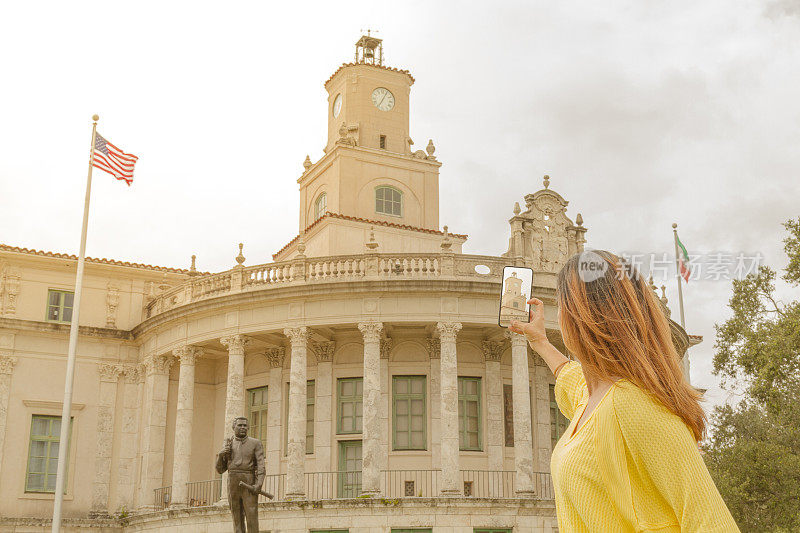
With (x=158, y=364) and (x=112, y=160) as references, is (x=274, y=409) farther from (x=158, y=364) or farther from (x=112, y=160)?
(x=112, y=160)

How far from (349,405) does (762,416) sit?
14.3m

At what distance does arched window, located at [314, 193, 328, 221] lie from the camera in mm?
41981

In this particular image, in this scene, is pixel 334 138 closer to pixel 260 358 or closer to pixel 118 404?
pixel 260 358

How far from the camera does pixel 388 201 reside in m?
41.5

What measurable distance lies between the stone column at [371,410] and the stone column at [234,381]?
4734 millimetres

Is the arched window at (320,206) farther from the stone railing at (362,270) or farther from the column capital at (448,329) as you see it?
the column capital at (448,329)

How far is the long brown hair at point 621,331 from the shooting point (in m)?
2.38

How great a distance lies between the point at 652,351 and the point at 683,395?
147 millimetres

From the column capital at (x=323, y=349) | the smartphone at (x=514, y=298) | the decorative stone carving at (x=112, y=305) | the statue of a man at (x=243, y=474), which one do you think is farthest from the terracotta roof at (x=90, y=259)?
the smartphone at (x=514, y=298)

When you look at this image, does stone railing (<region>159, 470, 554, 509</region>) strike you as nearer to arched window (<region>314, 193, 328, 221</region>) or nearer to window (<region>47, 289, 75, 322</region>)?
window (<region>47, 289, 75, 322</region>)

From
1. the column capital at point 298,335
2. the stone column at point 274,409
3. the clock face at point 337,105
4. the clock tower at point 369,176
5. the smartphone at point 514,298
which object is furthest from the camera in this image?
the clock face at point 337,105

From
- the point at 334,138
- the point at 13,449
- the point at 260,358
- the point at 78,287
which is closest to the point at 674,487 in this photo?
the point at 78,287

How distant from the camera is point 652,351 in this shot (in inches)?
96.1

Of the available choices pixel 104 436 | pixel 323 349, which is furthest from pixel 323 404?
pixel 104 436
